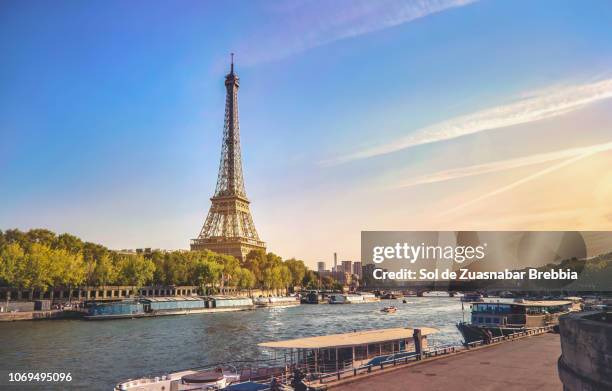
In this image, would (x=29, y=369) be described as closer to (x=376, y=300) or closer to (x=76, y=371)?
(x=76, y=371)

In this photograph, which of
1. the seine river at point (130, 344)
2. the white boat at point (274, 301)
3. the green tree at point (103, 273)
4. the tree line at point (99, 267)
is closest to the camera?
the seine river at point (130, 344)

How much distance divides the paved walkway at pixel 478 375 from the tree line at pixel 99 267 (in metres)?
77.1

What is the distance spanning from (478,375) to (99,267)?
3631 inches

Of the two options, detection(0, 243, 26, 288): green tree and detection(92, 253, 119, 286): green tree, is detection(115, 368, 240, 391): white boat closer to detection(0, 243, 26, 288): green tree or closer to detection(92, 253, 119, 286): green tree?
detection(0, 243, 26, 288): green tree

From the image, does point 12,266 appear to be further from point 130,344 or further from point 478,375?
point 478,375

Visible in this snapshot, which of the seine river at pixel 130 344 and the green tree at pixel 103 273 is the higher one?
the green tree at pixel 103 273

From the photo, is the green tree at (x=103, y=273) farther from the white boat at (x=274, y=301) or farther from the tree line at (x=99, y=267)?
the white boat at (x=274, y=301)

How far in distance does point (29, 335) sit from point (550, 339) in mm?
52981

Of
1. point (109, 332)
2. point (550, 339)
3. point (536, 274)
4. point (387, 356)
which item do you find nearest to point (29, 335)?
point (109, 332)

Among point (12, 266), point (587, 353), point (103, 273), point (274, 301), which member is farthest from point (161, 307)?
point (587, 353)

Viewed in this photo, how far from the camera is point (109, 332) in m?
60.6

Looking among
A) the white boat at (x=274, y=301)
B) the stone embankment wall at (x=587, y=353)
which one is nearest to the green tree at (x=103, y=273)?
the white boat at (x=274, y=301)

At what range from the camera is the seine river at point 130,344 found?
37594 millimetres

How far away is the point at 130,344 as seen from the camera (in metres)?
51.2
